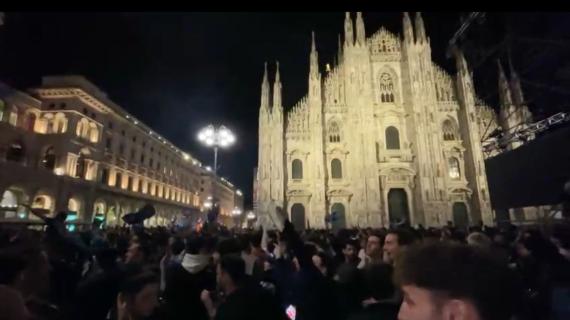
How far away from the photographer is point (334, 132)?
104 ft

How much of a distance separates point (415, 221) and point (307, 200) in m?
10.5

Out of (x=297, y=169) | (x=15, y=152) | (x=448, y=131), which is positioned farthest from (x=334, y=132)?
(x=15, y=152)

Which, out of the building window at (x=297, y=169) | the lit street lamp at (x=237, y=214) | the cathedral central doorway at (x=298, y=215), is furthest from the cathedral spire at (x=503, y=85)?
the lit street lamp at (x=237, y=214)

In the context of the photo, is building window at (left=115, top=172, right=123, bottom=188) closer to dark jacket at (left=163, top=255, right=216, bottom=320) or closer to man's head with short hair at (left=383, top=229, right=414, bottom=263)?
dark jacket at (left=163, top=255, right=216, bottom=320)

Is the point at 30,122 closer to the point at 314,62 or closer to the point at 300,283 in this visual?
the point at 314,62

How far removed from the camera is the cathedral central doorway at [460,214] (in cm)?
2839

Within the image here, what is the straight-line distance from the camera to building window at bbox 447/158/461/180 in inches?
1160

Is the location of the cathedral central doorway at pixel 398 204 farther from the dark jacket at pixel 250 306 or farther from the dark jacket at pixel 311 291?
the dark jacket at pixel 250 306

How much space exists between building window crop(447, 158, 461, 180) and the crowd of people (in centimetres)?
2729

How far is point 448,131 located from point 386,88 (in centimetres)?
771

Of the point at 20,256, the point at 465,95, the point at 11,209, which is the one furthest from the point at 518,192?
the point at 11,209

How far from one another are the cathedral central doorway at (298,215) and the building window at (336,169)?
4.62m

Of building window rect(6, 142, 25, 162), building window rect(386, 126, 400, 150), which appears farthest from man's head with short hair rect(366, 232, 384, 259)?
building window rect(386, 126, 400, 150)

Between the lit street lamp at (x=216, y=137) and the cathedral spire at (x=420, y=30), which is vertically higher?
the cathedral spire at (x=420, y=30)
